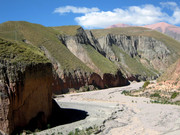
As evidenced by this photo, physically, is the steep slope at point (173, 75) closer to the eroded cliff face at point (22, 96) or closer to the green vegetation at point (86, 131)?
the green vegetation at point (86, 131)

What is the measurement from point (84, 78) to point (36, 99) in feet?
133

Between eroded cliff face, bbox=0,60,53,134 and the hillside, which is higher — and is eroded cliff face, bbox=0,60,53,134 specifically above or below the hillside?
below

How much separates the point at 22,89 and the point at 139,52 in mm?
106460

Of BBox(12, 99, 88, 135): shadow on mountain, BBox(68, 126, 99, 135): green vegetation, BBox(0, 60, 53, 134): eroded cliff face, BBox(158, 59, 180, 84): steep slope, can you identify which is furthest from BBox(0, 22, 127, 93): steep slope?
BBox(68, 126, 99, 135): green vegetation

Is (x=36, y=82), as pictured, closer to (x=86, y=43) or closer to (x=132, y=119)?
(x=132, y=119)

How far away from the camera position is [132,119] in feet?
71.8

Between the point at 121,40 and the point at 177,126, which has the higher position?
the point at 121,40

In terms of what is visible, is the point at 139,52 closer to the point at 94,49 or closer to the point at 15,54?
the point at 94,49

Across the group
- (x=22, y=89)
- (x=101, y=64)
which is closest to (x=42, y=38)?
(x=101, y=64)

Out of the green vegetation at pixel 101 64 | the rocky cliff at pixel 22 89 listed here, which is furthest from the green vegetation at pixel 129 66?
the rocky cliff at pixel 22 89

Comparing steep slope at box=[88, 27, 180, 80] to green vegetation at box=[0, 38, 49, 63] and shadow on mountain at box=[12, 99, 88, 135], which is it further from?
green vegetation at box=[0, 38, 49, 63]

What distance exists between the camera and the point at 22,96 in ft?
52.8

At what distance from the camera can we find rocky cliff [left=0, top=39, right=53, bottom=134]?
49.2 ft

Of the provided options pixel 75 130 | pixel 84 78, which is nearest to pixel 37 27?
pixel 84 78
